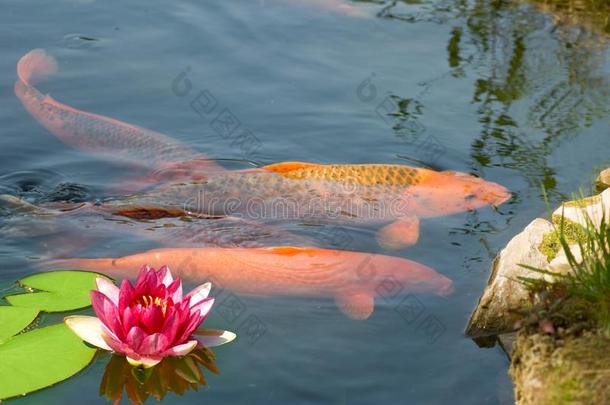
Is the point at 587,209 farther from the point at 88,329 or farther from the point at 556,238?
the point at 88,329

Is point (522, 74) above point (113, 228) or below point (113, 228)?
above

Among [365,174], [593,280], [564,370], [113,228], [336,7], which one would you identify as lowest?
[113,228]

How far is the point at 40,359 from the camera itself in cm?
395

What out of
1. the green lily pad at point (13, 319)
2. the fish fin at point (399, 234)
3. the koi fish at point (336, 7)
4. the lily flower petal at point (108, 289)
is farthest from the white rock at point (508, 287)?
the koi fish at point (336, 7)

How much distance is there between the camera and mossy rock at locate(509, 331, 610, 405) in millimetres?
3254

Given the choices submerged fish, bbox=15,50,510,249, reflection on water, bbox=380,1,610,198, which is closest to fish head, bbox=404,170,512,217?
submerged fish, bbox=15,50,510,249

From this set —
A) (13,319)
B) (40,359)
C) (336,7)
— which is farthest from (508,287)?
(336,7)

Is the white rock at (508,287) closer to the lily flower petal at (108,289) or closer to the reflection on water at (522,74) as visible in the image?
the reflection on water at (522,74)

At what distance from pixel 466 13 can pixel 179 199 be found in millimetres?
3996

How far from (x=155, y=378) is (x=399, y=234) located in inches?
79.2

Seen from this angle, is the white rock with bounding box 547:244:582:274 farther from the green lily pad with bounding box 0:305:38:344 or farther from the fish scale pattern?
the green lily pad with bounding box 0:305:38:344

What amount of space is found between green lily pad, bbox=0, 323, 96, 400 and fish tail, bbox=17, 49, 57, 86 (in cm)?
323

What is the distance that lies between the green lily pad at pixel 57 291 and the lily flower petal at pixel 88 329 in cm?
31

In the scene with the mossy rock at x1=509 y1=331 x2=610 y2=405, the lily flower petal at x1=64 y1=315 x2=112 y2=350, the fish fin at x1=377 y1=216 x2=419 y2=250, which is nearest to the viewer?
the mossy rock at x1=509 y1=331 x2=610 y2=405
